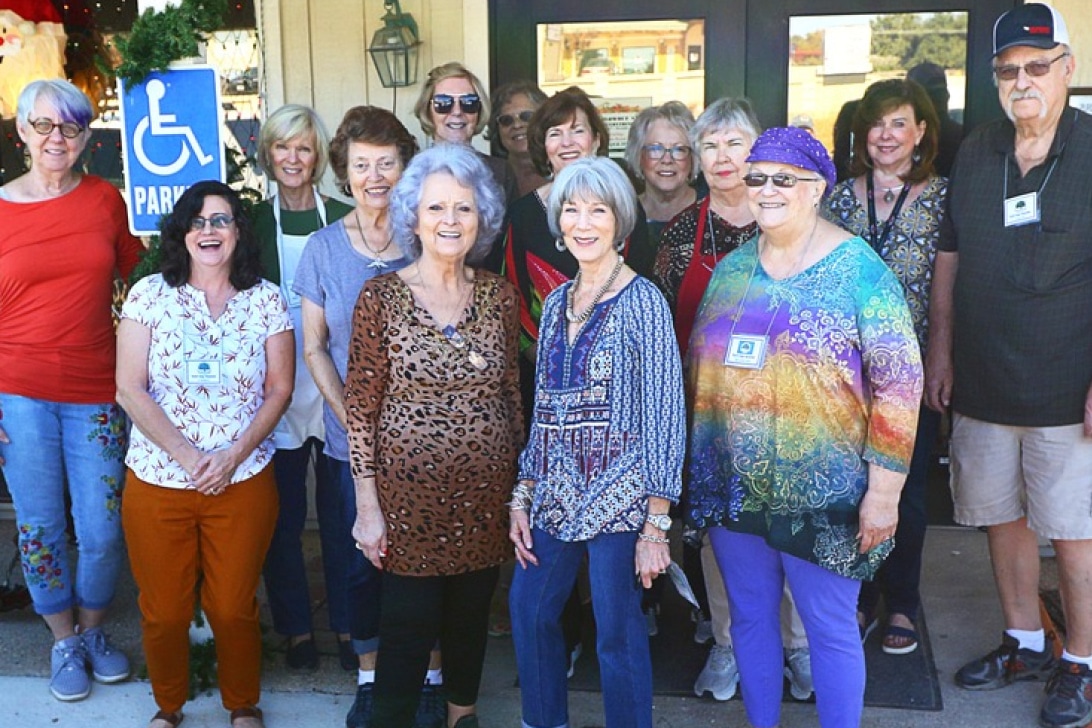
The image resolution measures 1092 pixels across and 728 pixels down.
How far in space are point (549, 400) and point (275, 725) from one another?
148 centimetres

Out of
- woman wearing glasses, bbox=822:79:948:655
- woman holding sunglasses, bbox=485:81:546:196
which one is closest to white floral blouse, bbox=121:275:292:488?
woman holding sunglasses, bbox=485:81:546:196

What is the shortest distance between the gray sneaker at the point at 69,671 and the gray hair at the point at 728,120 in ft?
8.69

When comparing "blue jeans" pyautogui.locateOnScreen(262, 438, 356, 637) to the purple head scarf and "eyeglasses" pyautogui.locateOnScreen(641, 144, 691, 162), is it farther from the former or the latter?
the purple head scarf

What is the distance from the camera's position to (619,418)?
2.89 m

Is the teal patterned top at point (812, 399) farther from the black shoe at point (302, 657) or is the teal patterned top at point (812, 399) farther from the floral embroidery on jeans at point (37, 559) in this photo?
the floral embroidery on jeans at point (37, 559)

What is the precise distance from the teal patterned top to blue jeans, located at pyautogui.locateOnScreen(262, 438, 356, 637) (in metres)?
1.37

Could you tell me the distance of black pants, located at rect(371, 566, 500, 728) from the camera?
315cm

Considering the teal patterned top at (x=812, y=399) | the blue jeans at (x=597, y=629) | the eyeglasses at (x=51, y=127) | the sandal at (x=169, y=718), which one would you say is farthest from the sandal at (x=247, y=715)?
the eyeglasses at (x=51, y=127)

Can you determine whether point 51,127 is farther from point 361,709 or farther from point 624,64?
point 624,64

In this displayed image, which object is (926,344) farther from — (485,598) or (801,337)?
(485,598)

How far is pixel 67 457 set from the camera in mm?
3758

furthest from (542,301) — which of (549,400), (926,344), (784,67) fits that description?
(784,67)

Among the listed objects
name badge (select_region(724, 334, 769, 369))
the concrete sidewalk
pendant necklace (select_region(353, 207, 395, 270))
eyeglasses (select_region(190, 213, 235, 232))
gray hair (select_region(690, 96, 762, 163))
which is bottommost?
the concrete sidewalk

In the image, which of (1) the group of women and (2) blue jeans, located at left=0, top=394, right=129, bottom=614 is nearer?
(1) the group of women
